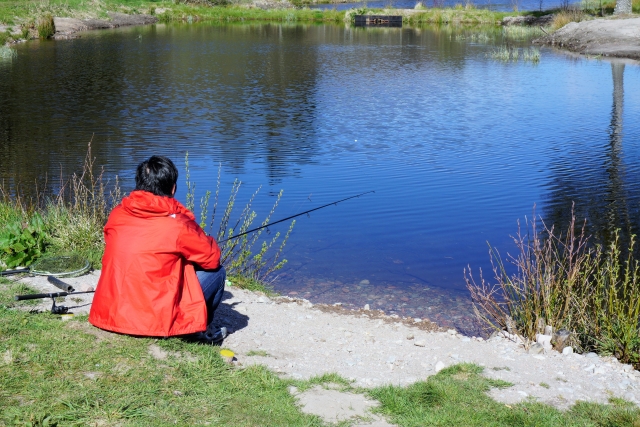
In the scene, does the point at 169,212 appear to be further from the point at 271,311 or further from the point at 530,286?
the point at 530,286

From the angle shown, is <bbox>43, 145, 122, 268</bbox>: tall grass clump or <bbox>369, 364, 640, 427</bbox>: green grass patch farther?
<bbox>43, 145, 122, 268</bbox>: tall grass clump

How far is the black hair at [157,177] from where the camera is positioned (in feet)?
15.5

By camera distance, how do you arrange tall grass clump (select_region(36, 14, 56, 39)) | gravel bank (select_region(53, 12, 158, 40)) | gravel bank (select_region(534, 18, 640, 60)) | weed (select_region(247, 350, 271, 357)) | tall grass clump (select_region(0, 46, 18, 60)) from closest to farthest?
weed (select_region(247, 350, 271, 357)), tall grass clump (select_region(0, 46, 18, 60)), gravel bank (select_region(534, 18, 640, 60)), tall grass clump (select_region(36, 14, 56, 39)), gravel bank (select_region(53, 12, 158, 40))

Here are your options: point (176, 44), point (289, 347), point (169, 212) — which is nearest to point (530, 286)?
point (289, 347)

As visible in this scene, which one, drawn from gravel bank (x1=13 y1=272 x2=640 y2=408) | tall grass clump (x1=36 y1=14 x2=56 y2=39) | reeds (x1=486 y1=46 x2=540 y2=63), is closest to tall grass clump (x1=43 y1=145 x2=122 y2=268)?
gravel bank (x1=13 y1=272 x2=640 y2=408)

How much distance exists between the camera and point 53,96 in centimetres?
1847

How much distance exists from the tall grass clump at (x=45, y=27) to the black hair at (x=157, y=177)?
29.5 m

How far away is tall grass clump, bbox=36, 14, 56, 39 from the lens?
31594mm

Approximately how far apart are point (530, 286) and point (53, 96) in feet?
50.2

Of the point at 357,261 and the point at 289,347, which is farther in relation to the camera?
the point at 357,261

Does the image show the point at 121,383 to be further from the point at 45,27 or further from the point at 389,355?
the point at 45,27

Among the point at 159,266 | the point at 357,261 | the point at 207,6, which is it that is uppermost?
the point at 207,6

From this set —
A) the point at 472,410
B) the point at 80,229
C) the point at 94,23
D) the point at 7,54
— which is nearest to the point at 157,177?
the point at 472,410

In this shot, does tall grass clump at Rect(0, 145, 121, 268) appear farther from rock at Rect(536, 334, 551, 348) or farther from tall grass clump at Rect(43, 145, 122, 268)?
rock at Rect(536, 334, 551, 348)
